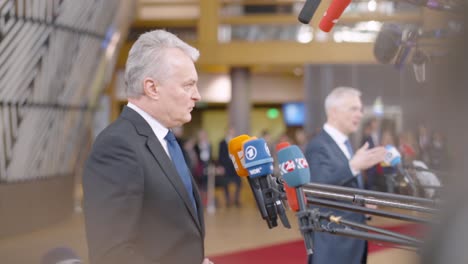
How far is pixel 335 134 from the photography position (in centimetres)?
398

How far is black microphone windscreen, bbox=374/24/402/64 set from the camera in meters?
2.94

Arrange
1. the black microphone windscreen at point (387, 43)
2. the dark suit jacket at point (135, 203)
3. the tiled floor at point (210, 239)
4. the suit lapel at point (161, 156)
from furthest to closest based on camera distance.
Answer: the tiled floor at point (210, 239), the black microphone windscreen at point (387, 43), the suit lapel at point (161, 156), the dark suit jacket at point (135, 203)

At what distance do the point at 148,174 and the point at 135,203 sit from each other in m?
0.10

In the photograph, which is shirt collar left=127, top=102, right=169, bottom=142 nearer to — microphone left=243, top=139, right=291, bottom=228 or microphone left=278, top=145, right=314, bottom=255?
microphone left=243, top=139, right=291, bottom=228

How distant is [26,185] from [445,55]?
9.29 m

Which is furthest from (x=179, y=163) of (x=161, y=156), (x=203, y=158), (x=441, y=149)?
(x=203, y=158)

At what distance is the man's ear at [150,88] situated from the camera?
6.40ft

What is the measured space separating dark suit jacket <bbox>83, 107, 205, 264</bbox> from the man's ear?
0.07 meters

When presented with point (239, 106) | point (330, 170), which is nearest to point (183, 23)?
point (239, 106)

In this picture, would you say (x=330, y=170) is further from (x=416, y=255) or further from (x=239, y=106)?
(x=239, y=106)

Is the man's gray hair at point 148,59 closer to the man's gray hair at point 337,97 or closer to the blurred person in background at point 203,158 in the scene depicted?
the man's gray hair at point 337,97

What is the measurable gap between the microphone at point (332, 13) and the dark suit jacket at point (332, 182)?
5.69 feet

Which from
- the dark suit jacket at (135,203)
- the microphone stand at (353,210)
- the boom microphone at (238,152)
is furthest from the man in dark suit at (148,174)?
the microphone stand at (353,210)

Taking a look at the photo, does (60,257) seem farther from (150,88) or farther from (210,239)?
(210,239)
